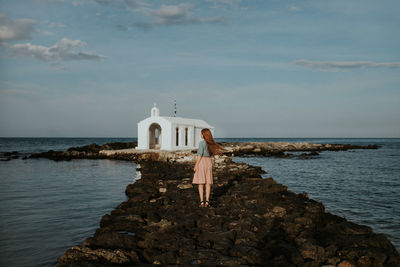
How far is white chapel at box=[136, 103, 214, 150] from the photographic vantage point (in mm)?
29344

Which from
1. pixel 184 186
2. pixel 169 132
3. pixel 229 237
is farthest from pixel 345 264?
pixel 169 132

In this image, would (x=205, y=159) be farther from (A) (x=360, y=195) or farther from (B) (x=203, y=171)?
(A) (x=360, y=195)

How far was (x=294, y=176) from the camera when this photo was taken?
1897cm

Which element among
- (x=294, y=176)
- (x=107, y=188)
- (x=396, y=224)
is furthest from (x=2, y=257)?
(x=294, y=176)

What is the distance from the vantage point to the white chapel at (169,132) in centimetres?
2934

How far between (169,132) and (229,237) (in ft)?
76.9

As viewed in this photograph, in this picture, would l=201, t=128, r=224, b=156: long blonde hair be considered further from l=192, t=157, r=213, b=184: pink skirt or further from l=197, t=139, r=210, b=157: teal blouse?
l=192, t=157, r=213, b=184: pink skirt

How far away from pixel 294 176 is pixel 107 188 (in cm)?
1101

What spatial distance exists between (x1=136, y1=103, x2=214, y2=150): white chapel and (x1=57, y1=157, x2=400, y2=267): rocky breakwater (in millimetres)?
19372

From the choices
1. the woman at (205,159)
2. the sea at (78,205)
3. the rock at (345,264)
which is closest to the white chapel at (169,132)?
the sea at (78,205)

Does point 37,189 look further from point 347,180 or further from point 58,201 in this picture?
point 347,180

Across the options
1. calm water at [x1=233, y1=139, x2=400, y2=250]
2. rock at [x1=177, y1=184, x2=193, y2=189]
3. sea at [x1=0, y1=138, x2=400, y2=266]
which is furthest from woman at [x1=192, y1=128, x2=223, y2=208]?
calm water at [x1=233, y1=139, x2=400, y2=250]

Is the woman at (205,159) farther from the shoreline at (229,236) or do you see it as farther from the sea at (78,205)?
the sea at (78,205)

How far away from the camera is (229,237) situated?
613cm
